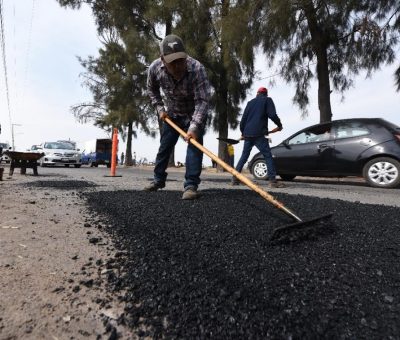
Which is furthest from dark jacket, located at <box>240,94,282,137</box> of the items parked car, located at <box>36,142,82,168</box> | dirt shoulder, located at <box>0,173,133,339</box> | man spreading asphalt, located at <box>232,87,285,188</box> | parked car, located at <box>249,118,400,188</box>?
parked car, located at <box>36,142,82,168</box>

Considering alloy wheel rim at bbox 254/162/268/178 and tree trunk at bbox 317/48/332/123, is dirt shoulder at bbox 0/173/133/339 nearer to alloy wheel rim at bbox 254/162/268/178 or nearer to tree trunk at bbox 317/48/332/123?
alloy wheel rim at bbox 254/162/268/178

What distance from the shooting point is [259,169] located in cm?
859

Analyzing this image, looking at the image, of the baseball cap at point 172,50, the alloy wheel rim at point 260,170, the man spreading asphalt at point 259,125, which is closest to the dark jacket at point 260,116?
the man spreading asphalt at point 259,125

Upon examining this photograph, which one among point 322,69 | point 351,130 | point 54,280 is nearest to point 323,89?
point 322,69

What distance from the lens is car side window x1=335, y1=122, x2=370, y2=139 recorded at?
7.11 meters

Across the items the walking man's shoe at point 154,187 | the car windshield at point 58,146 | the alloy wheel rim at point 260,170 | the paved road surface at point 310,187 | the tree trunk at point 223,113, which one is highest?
the tree trunk at point 223,113

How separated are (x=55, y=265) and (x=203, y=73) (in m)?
2.54

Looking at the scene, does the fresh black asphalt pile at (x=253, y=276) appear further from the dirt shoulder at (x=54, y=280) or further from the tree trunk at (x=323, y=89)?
the tree trunk at (x=323, y=89)

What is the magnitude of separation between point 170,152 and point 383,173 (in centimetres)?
465

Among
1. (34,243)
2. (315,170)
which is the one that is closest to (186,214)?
(34,243)

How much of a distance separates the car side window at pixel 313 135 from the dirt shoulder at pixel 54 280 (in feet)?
19.9

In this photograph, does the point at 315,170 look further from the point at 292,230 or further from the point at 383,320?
the point at 383,320

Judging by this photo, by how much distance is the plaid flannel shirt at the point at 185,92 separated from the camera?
3682mm

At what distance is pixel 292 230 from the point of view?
221 centimetres
